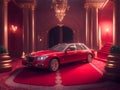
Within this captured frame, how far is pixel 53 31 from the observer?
22.0 meters

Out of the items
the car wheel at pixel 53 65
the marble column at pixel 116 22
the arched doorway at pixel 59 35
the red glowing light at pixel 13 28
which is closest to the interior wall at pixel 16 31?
the red glowing light at pixel 13 28

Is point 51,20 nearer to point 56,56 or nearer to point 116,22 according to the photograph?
point 116,22

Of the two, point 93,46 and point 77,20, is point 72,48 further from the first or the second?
point 77,20

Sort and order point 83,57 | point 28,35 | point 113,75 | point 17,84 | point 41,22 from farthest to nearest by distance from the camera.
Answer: point 41,22 → point 28,35 → point 83,57 → point 113,75 → point 17,84

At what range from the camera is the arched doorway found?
21.9m

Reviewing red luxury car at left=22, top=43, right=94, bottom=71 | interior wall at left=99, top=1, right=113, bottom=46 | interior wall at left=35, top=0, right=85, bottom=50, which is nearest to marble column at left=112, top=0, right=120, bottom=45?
red luxury car at left=22, top=43, right=94, bottom=71

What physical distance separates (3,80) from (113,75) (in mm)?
4908

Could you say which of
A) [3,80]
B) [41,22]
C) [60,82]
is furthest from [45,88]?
[41,22]

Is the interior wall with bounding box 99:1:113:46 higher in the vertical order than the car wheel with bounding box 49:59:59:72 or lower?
higher

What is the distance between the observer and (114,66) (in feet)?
29.6

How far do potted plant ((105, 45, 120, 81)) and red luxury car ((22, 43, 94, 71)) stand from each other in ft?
10.4

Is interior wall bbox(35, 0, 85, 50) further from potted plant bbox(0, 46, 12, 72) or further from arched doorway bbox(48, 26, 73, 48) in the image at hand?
potted plant bbox(0, 46, 12, 72)

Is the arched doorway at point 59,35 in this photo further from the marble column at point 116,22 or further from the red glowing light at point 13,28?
the marble column at point 116,22

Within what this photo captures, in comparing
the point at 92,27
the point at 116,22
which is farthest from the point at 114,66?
the point at 92,27
